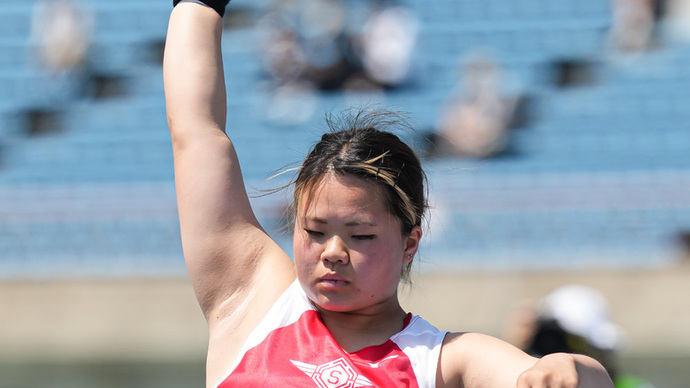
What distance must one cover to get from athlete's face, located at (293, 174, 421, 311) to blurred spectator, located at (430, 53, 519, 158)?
6.04 meters

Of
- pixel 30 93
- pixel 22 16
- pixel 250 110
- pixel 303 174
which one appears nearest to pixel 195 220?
pixel 303 174

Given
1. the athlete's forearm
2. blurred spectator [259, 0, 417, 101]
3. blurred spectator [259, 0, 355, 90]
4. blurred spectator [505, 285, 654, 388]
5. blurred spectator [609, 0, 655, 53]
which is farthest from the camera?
blurred spectator [259, 0, 355, 90]

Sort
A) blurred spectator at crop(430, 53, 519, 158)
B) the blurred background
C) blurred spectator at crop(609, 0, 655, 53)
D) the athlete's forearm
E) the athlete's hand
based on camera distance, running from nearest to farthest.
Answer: the athlete's hand → the athlete's forearm → the blurred background → blurred spectator at crop(430, 53, 519, 158) → blurred spectator at crop(609, 0, 655, 53)

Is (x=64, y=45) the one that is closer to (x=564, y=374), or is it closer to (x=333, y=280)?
(x=333, y=280)

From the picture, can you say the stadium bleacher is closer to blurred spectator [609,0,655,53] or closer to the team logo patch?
blurred spectator [609,0,655,53]

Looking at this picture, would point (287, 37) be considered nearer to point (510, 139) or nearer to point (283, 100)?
point (283, 100)

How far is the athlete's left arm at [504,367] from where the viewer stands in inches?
53.5

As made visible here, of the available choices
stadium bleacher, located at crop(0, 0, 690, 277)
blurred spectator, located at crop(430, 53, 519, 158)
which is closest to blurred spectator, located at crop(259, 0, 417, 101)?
stadium bleacher, located at crop(0, 0, 690, 277)

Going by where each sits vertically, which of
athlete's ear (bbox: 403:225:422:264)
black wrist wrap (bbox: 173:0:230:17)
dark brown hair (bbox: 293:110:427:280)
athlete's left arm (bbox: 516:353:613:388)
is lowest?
athlete's left arm (bbox: 516:353:613:388)

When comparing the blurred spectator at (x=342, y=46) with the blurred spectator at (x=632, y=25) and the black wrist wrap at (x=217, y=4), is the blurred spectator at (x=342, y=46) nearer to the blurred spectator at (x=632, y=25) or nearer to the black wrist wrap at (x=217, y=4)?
the blurred spectator at (x=632, y=25)

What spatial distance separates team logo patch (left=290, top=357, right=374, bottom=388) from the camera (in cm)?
159

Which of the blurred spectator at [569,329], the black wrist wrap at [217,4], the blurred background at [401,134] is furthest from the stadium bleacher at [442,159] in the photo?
the black wrist wrap at [217,4]

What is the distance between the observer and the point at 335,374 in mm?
1609

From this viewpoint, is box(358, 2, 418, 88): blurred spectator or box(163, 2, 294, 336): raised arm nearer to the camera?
box(163, 2, 294, 336): raised arm
